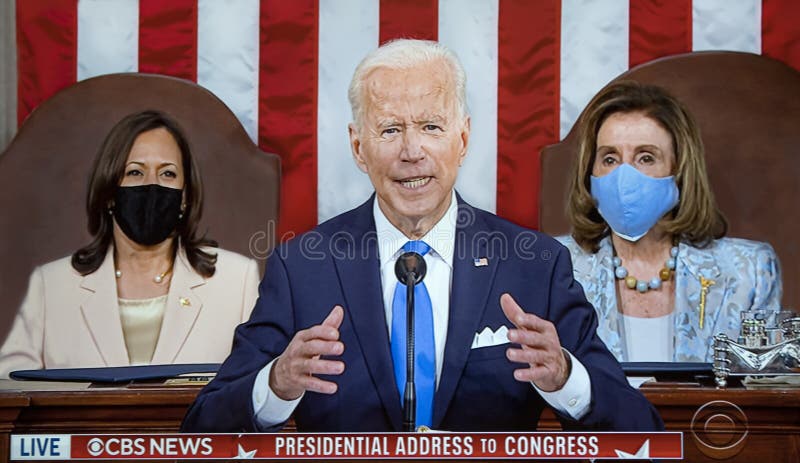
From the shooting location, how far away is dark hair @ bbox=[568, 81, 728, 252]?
3881 mm

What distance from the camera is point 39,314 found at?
3957 millimetres

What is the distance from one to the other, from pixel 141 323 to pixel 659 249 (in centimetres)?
169

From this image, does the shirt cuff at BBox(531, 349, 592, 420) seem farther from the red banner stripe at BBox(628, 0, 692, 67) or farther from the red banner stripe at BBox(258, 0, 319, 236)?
the red banner stripe at BBox(628, 0, 692, 67)

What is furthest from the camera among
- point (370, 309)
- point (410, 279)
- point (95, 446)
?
point (370, 309)

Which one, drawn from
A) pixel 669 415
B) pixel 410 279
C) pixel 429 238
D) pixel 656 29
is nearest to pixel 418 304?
pixel 429 238

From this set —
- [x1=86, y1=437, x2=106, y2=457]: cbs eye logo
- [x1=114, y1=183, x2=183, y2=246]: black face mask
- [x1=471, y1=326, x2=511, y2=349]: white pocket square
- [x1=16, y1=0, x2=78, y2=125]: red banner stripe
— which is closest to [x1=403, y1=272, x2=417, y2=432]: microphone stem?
[x1=471, y1=326, x2=511, y2=349]: white pocket square

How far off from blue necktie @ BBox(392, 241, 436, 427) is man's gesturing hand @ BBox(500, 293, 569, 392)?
40cm

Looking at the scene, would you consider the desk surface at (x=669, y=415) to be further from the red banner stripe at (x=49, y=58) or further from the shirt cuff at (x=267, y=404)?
the red banner stripe at (x=49, y=58)

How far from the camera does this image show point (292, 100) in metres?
4.09

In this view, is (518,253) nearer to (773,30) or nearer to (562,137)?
(562,137)

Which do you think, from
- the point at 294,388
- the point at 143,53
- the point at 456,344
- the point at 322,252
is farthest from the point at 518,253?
the point at 143,53

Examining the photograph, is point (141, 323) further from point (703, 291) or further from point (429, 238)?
point (703, 291)

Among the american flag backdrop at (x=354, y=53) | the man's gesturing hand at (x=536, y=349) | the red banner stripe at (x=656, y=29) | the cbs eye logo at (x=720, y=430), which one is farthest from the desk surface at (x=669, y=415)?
the red banner stripe at (x=656, y=29)

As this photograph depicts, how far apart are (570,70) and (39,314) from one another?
1.95m
